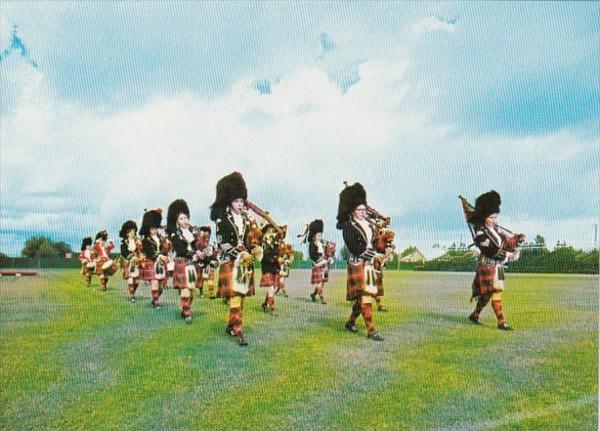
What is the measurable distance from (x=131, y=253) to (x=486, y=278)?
27.5 ft

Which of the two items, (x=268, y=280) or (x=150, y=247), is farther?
(x=150, y=247)

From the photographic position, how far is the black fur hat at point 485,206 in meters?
6.59

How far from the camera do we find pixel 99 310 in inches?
398

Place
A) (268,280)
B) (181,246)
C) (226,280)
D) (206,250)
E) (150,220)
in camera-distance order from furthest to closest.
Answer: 1. (150,220)
2. (268,280)
3. (206,250)
4. (181,246)
5. (226,280)

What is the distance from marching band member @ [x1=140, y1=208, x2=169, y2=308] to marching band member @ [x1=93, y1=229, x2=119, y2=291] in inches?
192

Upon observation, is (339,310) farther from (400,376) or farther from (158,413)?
(158,413)

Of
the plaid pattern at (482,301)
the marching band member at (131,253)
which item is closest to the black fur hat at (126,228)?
the marching band member at (131,253)

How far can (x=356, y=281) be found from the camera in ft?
22.6

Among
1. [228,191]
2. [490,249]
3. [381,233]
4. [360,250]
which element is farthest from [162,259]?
[490,249]

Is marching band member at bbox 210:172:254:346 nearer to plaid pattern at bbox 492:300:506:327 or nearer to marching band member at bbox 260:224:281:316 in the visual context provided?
marching band member at bbox 260:224:281:316

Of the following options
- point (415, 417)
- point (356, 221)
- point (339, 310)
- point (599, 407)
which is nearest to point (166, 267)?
point (339, 310)

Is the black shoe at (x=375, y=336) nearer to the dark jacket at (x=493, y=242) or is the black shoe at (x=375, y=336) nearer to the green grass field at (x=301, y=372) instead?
the green grass field at (x=301, y=372)

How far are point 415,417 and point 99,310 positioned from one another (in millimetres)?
7645

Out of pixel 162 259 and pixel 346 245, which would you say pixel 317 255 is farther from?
pixel 346 245
